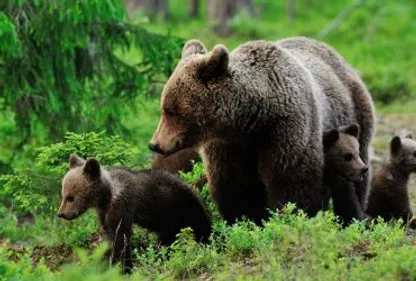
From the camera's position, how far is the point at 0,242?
10.1 meters

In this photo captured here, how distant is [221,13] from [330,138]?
16.3 metres

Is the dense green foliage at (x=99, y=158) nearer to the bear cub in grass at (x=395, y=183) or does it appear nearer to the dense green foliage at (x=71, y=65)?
the dense green foliage at (x=71, y=65)

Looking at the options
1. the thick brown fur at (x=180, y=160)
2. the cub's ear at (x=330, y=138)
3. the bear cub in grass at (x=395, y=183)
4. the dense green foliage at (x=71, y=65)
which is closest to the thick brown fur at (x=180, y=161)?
the thick brown fur at (x=180, y=160)

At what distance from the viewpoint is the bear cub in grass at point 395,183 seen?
389 inches

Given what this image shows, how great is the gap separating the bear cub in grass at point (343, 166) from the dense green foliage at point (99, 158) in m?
0.60

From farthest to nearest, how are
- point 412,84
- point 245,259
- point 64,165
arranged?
1. point 412,84
2. point 64,165
3. point 245,259

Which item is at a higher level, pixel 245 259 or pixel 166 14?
pixel 245 259

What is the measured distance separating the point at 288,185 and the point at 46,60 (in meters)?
4.09

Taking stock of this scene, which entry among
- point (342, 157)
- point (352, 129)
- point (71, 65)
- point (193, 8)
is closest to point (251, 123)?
point (342, 157)

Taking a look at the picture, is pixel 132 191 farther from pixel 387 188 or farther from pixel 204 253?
pixel 387 188

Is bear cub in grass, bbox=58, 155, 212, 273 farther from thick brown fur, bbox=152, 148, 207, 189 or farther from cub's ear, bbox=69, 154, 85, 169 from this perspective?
thick brown fur, bbox=152, 148, 207, 189

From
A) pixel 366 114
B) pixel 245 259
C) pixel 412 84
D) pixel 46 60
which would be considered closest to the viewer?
pixel 245 259

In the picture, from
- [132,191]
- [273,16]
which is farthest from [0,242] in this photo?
[273,16]

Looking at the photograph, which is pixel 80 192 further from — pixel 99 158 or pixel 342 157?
pixel 342 157
